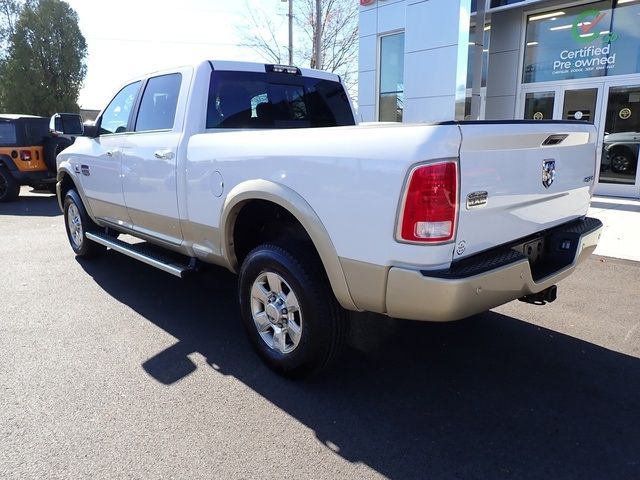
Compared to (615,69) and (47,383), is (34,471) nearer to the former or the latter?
(47,383)

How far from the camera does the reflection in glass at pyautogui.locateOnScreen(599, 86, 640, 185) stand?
9.79m

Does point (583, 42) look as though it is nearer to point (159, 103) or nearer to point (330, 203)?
point (159, 103)

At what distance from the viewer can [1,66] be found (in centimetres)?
3111

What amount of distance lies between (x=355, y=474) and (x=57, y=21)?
36.6 m

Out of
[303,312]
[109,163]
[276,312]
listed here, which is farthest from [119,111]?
[303,312]

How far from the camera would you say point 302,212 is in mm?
2744

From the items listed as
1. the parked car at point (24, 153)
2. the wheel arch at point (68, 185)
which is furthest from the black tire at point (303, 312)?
the parked car at point (24, 153)

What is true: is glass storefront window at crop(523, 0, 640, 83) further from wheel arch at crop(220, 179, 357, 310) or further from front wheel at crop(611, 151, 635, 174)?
wheel arch at crop(220, 179, 357, 310)

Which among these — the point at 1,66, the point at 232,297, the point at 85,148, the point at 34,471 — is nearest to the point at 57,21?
the point at 1,66

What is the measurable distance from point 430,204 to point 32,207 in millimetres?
11002

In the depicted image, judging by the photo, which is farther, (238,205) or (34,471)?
(238,205)

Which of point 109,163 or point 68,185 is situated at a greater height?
point 109,163

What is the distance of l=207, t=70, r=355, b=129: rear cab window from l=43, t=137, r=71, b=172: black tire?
9.14 m

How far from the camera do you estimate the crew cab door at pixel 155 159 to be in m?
3.86
